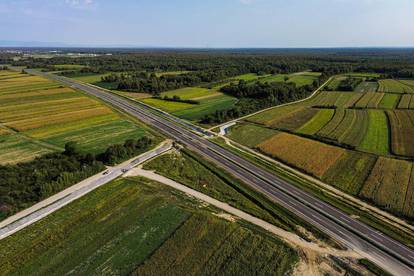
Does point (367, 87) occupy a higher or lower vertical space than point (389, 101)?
higher

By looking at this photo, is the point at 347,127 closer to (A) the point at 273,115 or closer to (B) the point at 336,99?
(A) the point at 273,115

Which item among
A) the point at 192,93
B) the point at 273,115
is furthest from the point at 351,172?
the point at 192,93

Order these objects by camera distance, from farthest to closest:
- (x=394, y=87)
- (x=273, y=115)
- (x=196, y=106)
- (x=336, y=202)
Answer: (x=394, y=87), (x=196, y=106), (x=273, y=115), (x=336, y=202)

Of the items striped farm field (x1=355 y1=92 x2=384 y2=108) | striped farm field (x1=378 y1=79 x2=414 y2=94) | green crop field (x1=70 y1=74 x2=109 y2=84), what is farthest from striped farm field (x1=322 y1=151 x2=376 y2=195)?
green crop field (x1=70 y1=74 x2=109 y2=84)


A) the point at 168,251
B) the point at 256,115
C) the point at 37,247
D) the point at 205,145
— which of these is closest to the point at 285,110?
the point at 256,115

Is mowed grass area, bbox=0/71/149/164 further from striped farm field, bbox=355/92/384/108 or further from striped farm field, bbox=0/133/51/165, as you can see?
striped farm field, bbox=355/92/384/108
